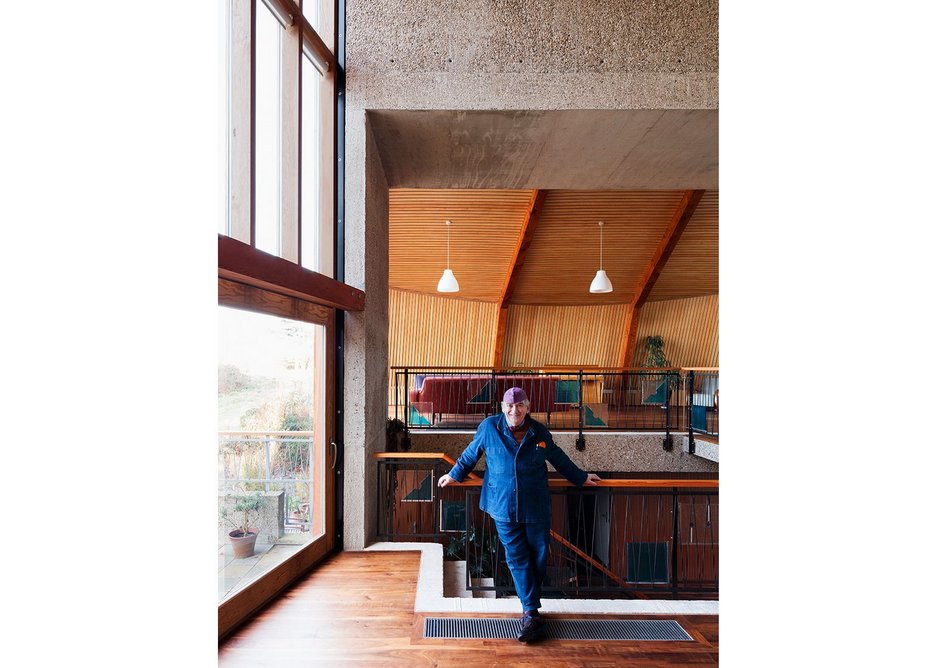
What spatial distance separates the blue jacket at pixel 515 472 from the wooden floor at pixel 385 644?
804 mm

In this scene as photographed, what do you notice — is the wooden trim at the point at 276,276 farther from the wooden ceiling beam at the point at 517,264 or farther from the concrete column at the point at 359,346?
the wooden ceiling beam at the point at 517,264

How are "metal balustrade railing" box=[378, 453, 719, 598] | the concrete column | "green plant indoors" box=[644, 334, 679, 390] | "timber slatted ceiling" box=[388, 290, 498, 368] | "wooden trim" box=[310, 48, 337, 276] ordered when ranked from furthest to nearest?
"green plant indoors" box=[644, 334, 679, 390]
"timber slatted ceiling" box=[388, 290, 498, 368]
the concrete column
"wooden trim" box=[310, 48, 337, 276]
"metal balustrade railing" box=[378, 453, 719, 598]

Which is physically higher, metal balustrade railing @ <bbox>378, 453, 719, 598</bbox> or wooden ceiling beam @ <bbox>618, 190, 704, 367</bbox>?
wooden ceiling beam @ <bbox>618, 190, 704, 367</bbox>

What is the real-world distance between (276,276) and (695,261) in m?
11.6

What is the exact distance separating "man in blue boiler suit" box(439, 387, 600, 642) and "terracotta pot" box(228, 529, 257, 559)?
160 centimetres

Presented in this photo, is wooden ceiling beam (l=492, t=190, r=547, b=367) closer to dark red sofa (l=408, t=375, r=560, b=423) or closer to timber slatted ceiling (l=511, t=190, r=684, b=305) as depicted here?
timber slatted ceiling (l=511, t=190, r=684, b=305)

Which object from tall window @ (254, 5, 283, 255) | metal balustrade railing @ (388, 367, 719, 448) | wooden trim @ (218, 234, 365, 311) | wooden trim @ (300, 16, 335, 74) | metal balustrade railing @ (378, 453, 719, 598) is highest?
wooden trim @ (300, 16, 335, 74)

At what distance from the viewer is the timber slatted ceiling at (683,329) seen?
14477 millimetres

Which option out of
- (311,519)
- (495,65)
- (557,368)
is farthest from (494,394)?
(495,65)

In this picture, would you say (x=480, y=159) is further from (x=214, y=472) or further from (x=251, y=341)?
(x=214, y=472)

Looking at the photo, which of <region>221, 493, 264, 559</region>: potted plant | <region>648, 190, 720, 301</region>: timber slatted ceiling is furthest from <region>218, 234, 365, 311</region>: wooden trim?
<region>648, 190, 720, 301</region>: timber slatted ceiling

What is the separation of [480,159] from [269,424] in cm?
422

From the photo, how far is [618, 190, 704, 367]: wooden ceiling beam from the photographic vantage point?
35.9 feet
